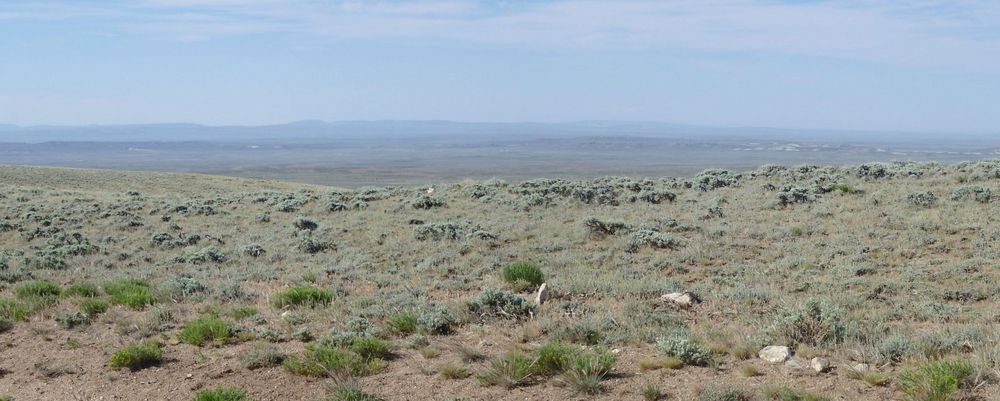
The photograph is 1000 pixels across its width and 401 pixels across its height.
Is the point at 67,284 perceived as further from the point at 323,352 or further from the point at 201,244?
the point at 323,352

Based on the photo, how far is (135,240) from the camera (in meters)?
19.3

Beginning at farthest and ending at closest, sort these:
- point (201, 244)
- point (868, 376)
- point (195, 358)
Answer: point (201, 244)
point (195, 358)
point (868, 376)

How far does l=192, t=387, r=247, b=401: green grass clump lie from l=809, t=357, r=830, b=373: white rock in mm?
5115

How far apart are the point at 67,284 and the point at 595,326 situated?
31.3 feet

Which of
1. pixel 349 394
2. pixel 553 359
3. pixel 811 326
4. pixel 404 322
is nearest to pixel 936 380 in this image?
pixel 811 326

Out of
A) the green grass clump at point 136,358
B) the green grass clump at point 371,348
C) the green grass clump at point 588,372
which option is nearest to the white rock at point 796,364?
the green grass clump at point 588,372

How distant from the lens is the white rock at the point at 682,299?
30.7 feet

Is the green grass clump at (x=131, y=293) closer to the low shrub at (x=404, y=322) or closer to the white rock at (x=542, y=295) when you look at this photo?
the low shrub at (x=404, y=322)

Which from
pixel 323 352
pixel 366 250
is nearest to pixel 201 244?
pixel 366 250

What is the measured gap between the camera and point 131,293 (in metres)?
10.2

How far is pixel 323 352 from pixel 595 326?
297 centimetres

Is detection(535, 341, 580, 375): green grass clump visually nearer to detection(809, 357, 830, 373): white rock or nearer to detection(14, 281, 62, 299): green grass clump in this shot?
detection(809, 357, 830, 373): white rock

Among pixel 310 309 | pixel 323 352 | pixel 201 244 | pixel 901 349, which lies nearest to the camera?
pixel 901 349

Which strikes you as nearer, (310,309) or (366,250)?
(310,309)
